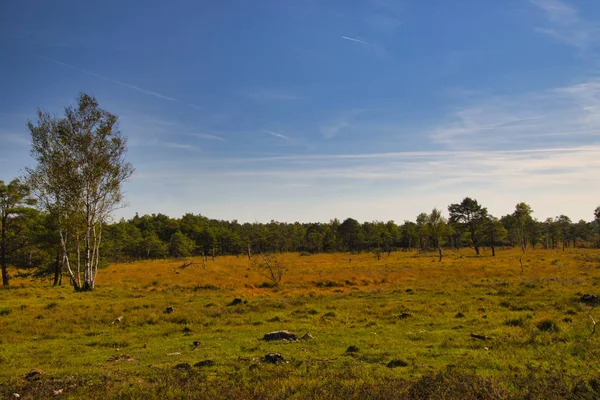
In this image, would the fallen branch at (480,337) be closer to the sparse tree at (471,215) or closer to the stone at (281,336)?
the stone at (281,336)

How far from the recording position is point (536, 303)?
21.9 metres

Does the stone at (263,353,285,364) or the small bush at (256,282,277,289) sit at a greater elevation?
the stone at (263,353,285,364)

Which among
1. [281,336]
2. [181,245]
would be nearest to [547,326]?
[281,336]

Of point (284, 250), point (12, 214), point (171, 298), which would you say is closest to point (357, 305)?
point (171, 298)

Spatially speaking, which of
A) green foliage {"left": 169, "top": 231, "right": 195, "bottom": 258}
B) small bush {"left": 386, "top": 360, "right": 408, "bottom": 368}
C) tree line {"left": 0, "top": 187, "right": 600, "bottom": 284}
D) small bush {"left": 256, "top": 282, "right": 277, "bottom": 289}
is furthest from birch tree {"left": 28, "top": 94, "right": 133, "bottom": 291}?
green foliage {"left": 169, "top": 231, "right": 195, "bottom": 258}

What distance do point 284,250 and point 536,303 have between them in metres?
116

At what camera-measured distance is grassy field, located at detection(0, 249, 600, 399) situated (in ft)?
29.8

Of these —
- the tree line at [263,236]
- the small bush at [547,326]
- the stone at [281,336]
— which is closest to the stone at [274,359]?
the stone at [281,336]

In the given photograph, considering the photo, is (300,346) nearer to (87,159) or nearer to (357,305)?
(357,305)

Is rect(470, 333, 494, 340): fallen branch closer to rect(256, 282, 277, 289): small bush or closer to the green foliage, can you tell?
rect(256, 282, 277, 289): small bush

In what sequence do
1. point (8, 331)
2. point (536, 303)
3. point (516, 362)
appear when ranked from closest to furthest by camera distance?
1. point (516, 362)
2. point (8, 331)
3. point (536, 303)

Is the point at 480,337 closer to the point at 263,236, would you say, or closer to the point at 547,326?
the point at 547,326

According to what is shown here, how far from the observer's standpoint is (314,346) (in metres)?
14.1

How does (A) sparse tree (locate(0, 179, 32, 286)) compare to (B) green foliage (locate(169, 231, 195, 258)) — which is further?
(B) green foliage (locate(169, 231, 195, 258))
